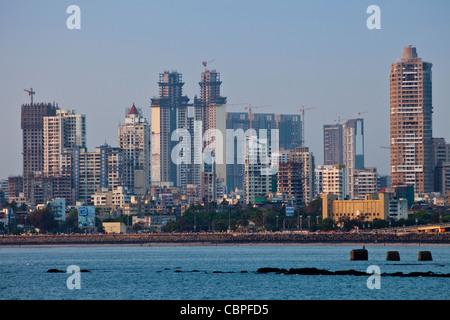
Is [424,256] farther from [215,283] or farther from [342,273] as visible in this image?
[215,283]

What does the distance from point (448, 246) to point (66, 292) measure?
110801 mm

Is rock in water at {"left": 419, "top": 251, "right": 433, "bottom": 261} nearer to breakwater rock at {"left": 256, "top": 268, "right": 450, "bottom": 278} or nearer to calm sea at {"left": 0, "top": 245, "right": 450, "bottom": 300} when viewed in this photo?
calm sea at {"left": 0, "top": 245, "right": 450, "bottom": 300}

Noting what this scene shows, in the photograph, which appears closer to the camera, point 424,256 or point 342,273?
point 342,273

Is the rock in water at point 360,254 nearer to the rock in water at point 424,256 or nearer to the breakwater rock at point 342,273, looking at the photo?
the rock in water at point 424,256

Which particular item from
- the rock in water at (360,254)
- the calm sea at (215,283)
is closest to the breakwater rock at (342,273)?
the calm sea at (215,283)

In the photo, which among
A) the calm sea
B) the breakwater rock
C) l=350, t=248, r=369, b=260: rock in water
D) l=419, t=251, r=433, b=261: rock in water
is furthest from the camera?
l=350, t=248, r=369, b=260: rock in water

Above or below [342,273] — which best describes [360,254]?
above

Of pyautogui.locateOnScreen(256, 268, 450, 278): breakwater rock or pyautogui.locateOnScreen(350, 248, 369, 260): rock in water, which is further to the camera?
pyautogui.locateOnScreen(350, 248, 369, 260): rock in water

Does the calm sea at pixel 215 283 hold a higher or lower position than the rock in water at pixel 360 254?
lower

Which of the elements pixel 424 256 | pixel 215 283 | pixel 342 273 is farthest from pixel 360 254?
pixel 215 283

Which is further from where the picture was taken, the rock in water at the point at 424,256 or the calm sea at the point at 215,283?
the rock in water at the point at 424,256

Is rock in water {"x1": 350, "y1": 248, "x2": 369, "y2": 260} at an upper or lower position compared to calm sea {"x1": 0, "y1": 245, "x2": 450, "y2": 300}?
upper

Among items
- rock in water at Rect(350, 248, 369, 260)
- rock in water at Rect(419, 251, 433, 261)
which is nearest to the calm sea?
rock in water at Rect(419, 251, 433, 261)
